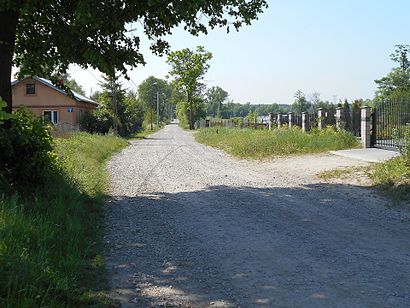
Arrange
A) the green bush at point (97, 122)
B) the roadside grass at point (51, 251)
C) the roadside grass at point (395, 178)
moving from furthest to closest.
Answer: the green bush at point (97, 122) → the roadside grass at point (395, 178) → the roadside grass at point (51, 251)

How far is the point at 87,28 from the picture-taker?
9.04 m

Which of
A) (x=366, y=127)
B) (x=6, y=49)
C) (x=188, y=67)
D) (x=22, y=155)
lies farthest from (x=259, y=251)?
(x=188, y=67)

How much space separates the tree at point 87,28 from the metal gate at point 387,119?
10419mm

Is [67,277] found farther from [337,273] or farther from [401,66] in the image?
[401,66]

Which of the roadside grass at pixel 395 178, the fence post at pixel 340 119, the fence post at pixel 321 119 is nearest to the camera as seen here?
the roadside grass at pixel 395 178

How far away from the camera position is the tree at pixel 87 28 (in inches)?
331

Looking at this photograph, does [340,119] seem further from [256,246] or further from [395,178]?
[256,246]

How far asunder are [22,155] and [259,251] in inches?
176

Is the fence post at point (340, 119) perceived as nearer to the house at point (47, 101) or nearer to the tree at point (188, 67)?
the house at point (47, 101)

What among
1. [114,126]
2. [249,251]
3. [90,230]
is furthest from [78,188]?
[114,126]

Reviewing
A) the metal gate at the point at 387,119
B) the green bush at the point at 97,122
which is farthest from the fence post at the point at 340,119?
the green bush at the point at 97,122

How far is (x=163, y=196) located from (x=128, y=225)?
2.74 metres

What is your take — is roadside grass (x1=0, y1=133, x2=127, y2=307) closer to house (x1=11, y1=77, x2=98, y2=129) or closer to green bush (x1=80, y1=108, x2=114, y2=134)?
green bush (x1=80, y1=108, x2=114, y2=134)

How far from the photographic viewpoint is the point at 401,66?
58.6 meters
